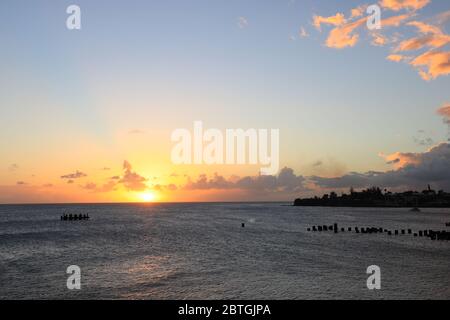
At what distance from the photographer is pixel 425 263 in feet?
155

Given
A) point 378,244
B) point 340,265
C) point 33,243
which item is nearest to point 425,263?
point 340,265

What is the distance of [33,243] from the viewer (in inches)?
2921

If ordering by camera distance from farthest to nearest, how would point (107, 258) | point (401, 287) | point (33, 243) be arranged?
point (33, 243) < point (107, 258) < point (401, 287)

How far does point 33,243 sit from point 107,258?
2992 centimetres

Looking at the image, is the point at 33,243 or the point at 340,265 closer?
the point at 340,265
